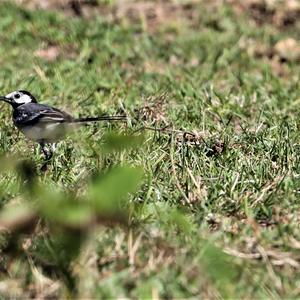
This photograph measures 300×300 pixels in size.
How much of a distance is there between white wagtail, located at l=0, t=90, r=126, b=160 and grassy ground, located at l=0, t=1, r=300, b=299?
13cm

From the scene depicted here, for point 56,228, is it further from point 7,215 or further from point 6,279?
Result: point 6,279

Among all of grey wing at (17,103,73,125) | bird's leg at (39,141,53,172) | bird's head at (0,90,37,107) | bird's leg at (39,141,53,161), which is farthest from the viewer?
bird's head at (0,90,37,107)

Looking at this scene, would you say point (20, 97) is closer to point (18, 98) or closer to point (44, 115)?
point (18, 98)

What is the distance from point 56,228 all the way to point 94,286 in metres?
1.16

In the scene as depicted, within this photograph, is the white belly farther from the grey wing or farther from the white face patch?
the white face patch

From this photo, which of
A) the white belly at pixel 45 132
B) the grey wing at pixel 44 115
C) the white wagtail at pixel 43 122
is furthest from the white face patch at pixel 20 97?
the white belly at pixel 45 132

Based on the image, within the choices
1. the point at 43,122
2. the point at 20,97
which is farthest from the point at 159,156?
the point at 20,97

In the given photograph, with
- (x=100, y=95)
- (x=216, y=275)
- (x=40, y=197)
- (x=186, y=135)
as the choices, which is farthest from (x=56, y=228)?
(x=100, y=95)

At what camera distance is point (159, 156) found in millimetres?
→ 5043

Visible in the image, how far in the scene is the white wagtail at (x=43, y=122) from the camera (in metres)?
5.32

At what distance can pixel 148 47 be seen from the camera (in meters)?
8.24

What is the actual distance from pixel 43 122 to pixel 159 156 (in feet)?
3.19

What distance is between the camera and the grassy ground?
3.03 metres

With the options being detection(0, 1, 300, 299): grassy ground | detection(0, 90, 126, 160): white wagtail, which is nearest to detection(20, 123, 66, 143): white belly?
detection(0, 90, 126, 160): white wagtail
